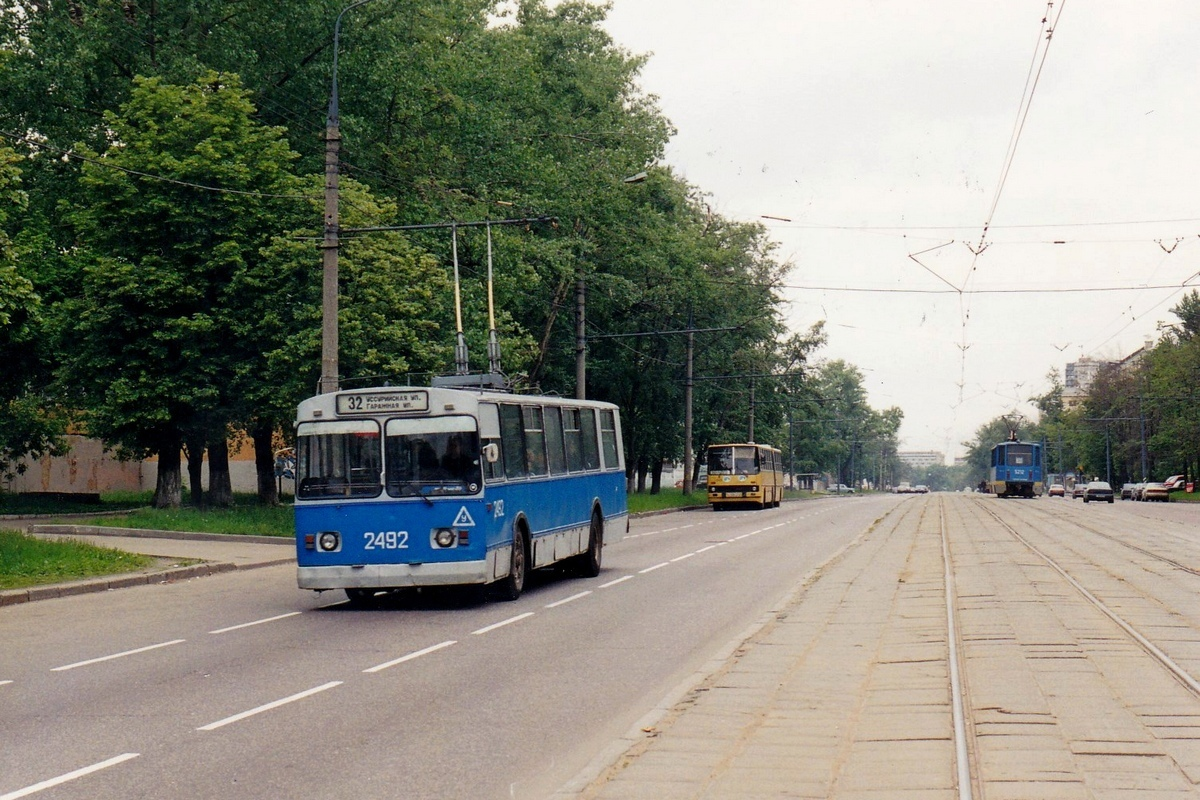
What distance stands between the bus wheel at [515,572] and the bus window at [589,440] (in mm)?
3642

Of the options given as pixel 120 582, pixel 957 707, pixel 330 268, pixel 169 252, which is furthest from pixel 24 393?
pixel 957 707

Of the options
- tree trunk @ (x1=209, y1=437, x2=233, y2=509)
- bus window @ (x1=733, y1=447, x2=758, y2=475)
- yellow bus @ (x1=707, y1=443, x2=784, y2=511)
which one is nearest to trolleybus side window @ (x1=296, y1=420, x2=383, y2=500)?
tree trunk @ (x1=209, y1=437, x2=233, y2=509)

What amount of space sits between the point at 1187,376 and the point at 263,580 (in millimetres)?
77465

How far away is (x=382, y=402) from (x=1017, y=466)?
71412mm

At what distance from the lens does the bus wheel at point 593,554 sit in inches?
815

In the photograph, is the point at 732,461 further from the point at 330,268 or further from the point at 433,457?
the point at 433,457

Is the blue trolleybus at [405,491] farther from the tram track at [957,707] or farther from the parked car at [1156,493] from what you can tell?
the parked car at [1156,493]

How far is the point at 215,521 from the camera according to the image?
96.9 ft

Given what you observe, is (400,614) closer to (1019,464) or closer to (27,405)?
(27,405)

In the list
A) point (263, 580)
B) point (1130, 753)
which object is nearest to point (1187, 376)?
point (263, 580)

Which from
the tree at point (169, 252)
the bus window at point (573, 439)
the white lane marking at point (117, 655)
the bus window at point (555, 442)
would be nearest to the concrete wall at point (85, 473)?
the tree at point (169, 252)

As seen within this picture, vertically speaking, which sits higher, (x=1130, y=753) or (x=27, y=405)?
(x=27, y=405)

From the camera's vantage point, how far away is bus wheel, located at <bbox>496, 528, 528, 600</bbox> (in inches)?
669

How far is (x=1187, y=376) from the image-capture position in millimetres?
85000
